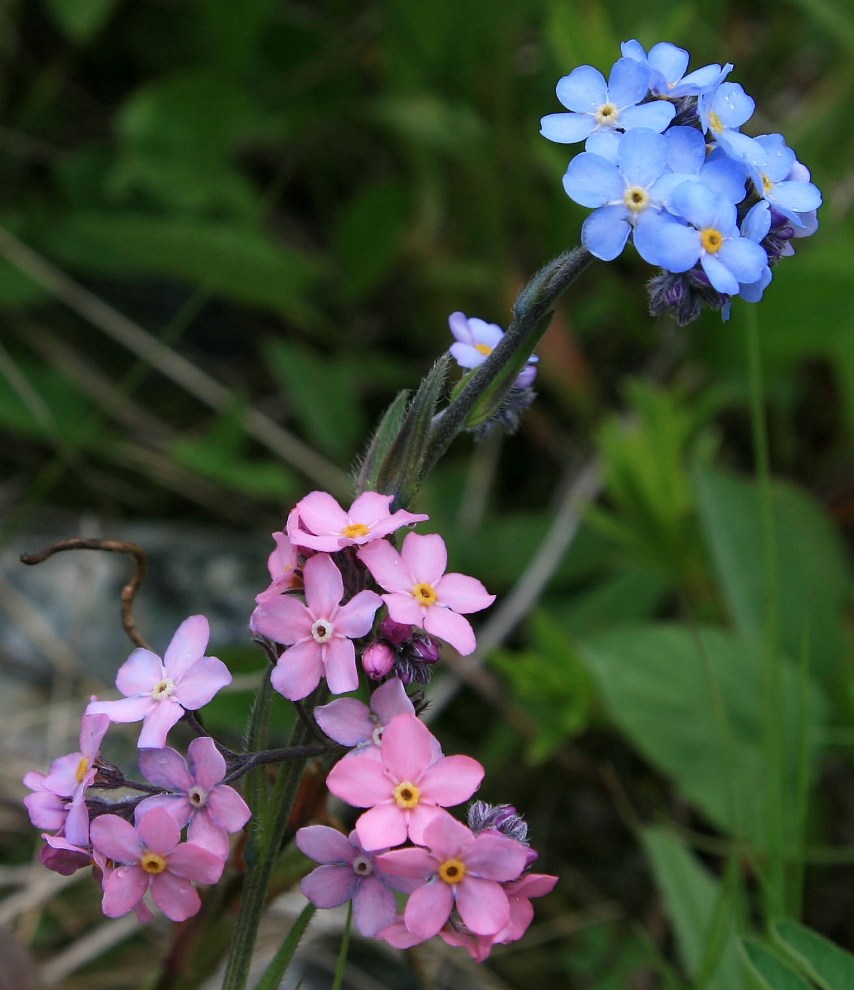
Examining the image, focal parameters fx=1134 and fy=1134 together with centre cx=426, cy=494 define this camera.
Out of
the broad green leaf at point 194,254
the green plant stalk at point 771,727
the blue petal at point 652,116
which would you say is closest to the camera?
the blue petal at point 652,116

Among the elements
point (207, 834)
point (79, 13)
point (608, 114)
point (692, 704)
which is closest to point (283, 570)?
point (207, 834)

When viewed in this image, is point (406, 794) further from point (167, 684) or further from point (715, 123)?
point (715, 123)

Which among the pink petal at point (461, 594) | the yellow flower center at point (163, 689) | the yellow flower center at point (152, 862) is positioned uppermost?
the pink petal at point (461, 594)

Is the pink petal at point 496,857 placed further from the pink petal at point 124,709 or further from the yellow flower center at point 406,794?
the pink petal at point 124,709

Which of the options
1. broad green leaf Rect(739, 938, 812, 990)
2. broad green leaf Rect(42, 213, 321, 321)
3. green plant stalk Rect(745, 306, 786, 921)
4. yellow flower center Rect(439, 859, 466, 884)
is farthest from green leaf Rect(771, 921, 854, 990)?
broad green leaf Rect(42, 213, 321, 321)

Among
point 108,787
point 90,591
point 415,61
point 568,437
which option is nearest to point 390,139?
point 415,61

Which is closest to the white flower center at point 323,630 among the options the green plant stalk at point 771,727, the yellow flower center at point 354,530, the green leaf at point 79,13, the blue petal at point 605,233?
the yellow flower center at point 354,530

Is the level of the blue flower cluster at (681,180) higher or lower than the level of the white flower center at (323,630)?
higher
